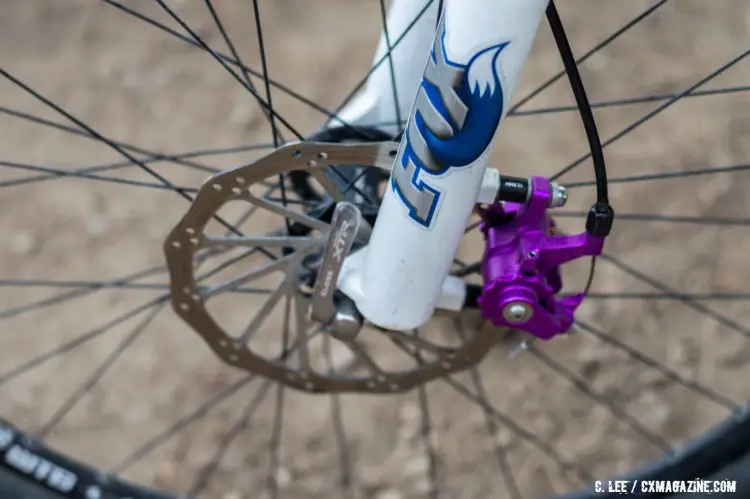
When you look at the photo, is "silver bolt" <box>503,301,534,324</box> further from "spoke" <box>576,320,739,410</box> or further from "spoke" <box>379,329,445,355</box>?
"spoke" <box>576,320,739,410</box>

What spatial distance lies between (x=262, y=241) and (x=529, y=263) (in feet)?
0.60

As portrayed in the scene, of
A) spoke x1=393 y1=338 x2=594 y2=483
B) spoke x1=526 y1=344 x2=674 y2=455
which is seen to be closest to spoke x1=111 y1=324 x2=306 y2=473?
spoke x1=393 y1=338 x2=594 y2=483

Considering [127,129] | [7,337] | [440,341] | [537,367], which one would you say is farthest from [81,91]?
[537,367]

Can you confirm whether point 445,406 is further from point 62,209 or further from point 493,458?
point 62,209

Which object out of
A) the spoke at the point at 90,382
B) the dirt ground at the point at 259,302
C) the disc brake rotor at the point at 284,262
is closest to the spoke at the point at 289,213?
the disc brake rotor at the point at 284,262

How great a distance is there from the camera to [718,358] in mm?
1034

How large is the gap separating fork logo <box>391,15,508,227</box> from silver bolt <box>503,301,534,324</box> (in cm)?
11

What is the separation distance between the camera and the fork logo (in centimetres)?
50

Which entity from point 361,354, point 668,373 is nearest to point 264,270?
point 361,354

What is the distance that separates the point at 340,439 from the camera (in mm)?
1010

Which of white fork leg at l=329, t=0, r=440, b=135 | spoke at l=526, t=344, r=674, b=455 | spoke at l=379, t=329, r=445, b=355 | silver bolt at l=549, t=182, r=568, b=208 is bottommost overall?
spoke at l=379, t=329, r=445, b=355

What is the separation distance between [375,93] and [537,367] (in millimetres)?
450

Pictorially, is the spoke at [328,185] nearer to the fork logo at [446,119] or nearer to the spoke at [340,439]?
the fork logo at [446,119]

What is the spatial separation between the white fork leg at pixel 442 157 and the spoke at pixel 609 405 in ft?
1.29
